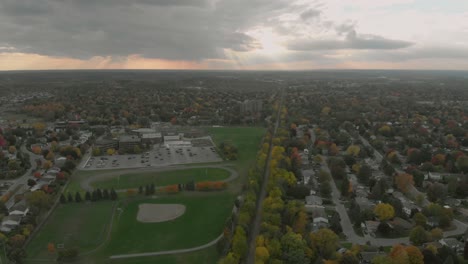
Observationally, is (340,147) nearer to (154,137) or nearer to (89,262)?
(154,137)

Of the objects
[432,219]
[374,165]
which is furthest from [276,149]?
[432,219]

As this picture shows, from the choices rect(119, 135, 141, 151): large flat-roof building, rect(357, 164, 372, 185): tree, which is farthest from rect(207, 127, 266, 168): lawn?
rect(357, 164, 372, 185): tree

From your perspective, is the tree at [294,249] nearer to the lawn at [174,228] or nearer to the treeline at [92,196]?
the lawn at [174,228]

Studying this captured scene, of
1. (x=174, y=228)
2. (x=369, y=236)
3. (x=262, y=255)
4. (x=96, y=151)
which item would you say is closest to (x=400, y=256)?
(x=369, y=236)

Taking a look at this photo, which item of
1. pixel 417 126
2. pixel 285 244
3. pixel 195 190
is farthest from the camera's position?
pixel 417 126

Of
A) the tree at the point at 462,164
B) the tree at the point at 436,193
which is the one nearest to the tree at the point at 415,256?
the tree at the point at 436,193
